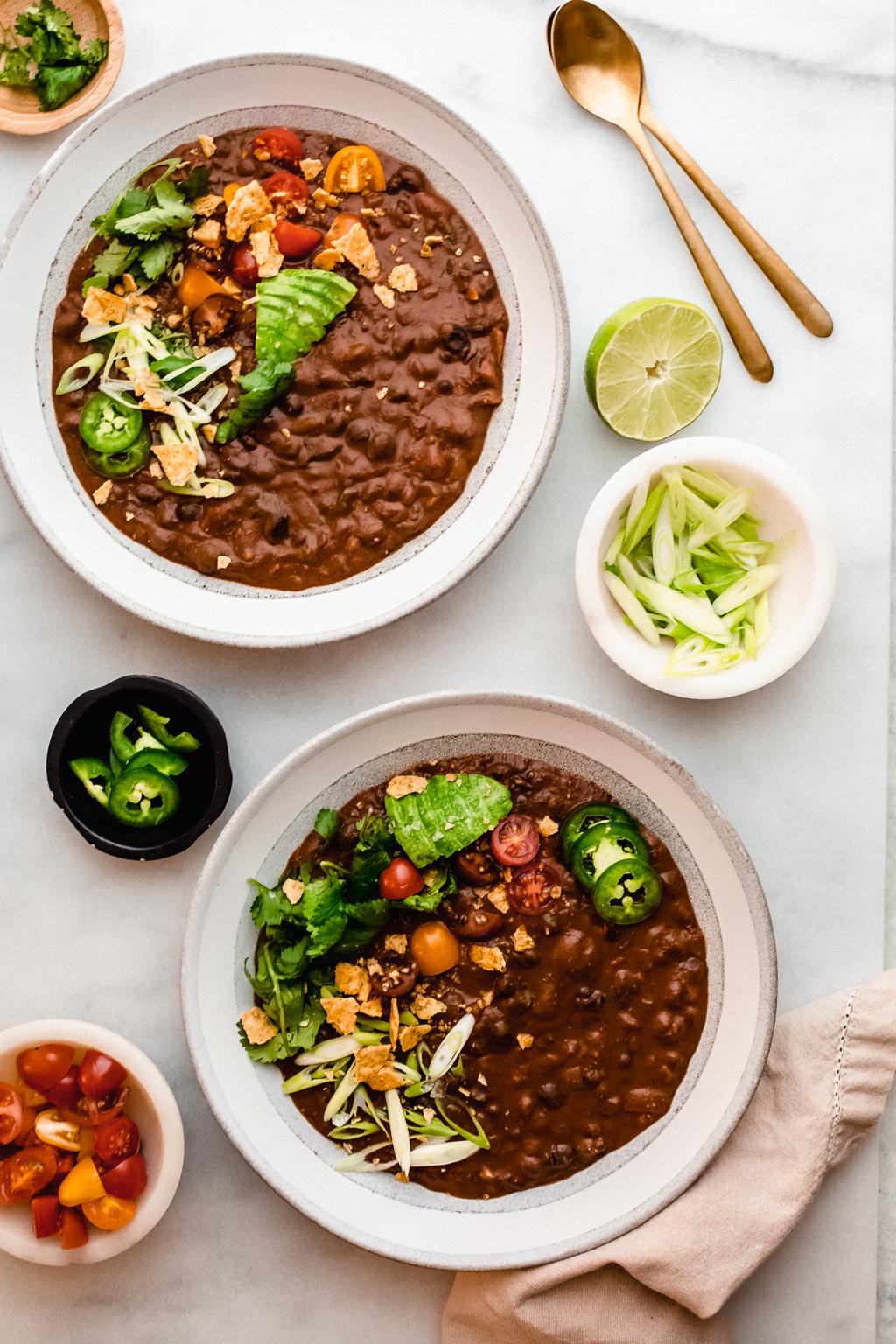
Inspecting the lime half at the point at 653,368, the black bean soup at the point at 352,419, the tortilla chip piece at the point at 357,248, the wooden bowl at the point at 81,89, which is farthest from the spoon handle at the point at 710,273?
the wooden bowl at the point at 81,89

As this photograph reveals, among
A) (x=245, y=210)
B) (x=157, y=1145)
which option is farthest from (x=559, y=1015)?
(x=245, y=210)

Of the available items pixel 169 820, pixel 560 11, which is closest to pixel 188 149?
pixel 560 11

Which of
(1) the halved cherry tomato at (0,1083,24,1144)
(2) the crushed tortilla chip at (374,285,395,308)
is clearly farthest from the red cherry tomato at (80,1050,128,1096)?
(2) the crushed tortilla chip at (374,285,395,308)

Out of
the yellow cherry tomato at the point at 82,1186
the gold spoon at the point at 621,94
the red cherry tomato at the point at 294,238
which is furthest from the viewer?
the gold spoon at the point at 621,94

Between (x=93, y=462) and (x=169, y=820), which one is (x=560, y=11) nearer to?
(x=93, y=462)

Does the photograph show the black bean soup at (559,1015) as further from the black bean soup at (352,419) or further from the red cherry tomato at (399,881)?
the black bean soup at (352,419)

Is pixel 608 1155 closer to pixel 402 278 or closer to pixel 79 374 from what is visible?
pixel 402 278
